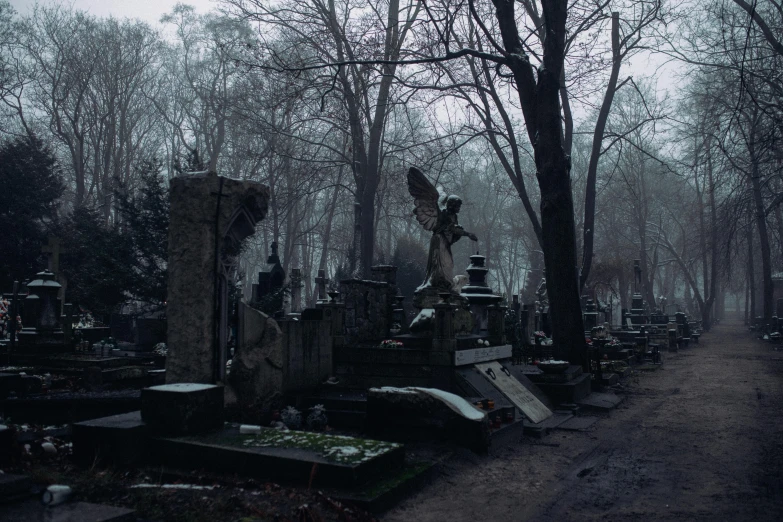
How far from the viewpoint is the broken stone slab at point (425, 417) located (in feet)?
23.0

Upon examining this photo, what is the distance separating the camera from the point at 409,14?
20.2 m

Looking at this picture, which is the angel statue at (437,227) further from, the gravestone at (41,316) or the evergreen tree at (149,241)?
the gravestone at (41,316)

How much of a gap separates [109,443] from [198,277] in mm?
2072

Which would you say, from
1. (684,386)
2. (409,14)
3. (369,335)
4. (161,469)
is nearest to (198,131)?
(409,14)

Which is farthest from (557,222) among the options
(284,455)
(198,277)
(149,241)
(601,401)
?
(149,241)

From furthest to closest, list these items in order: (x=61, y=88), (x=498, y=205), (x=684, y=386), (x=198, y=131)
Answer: (x=498, y=205) < (x=198, y=131) < (x=61, y=88) < (x=684, y=386)

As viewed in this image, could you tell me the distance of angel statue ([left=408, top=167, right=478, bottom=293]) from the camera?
11289 mm

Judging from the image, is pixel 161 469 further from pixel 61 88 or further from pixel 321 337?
pixel 61 88

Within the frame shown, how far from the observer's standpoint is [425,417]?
23.4ft

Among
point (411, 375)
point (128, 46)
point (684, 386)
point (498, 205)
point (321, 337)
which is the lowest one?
point (684, 386)

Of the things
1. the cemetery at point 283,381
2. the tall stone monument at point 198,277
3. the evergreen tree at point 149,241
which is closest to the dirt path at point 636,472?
the cemetery at point 283,381

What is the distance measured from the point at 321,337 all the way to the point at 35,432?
441 centimetres

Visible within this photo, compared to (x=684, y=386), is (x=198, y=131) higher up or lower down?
higher up

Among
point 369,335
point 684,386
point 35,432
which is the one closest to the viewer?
point 35,432
